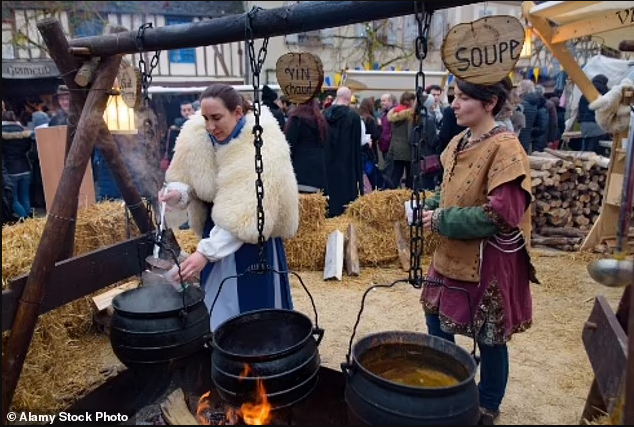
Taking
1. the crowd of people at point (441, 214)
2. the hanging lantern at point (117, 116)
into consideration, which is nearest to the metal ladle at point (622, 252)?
the crowd of people at point (441, 214)

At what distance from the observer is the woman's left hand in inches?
104

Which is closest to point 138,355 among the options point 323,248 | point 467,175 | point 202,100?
point 202,100

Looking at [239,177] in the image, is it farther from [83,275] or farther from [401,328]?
[401,328]

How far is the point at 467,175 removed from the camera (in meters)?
2.49

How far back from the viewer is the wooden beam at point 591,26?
158 inches

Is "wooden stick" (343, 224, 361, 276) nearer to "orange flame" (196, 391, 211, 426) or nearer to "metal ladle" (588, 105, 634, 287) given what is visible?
"orange flame" (196, 391, 211, 426)

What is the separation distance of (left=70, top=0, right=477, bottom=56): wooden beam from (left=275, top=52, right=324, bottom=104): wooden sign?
1.05 ft

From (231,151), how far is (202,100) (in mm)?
326

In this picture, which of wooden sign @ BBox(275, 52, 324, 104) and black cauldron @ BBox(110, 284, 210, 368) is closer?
black cauldron @ BBox(110, 284, 210, 368)

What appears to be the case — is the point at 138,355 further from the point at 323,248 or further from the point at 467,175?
the point at 323,248

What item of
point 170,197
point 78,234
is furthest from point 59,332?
point 170,197

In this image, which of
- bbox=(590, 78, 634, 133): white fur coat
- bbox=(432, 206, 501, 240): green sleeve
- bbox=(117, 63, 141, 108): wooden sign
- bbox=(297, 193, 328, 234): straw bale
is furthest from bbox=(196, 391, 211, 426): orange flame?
bbox=(590, 78, 634, 133): white fur coat

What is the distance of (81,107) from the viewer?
321 cm

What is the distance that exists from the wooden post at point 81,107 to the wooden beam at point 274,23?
13.2 inches
